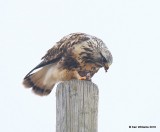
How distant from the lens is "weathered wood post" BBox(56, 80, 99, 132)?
2.73 meters

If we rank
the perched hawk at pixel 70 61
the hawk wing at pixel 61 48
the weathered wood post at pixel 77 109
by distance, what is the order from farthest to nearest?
the hawk wing at pixel 61 48
the perched hawk at pixel 70 61
the weathered wood post at pixel 77 109

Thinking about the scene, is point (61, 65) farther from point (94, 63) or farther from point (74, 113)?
point (74, 113)

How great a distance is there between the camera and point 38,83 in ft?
18.7

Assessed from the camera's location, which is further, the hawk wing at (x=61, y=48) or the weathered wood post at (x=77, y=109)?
the hawk wing at (x=61, y=48)

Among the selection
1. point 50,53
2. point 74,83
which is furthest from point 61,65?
point 74,83

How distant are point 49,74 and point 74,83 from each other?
10.0 feet

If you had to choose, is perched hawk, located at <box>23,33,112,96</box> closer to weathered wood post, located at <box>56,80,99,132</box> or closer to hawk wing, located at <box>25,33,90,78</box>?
hawk wing, located at <box>25,33,90,78</box>

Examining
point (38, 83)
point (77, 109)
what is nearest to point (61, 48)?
point (38, 83)

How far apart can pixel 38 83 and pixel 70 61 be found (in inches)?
22.0

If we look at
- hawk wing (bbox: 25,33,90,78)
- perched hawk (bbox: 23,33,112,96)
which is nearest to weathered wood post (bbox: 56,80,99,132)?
perched hawk (bbox: 23,33,112,96)

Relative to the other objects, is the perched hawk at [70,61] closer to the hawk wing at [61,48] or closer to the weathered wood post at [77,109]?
the hawk wing at [61,48]

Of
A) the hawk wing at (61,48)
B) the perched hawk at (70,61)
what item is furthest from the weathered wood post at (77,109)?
the hawk wing at (61,48)

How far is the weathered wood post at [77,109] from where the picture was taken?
2734mm

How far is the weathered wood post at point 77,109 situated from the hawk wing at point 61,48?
106 inches
